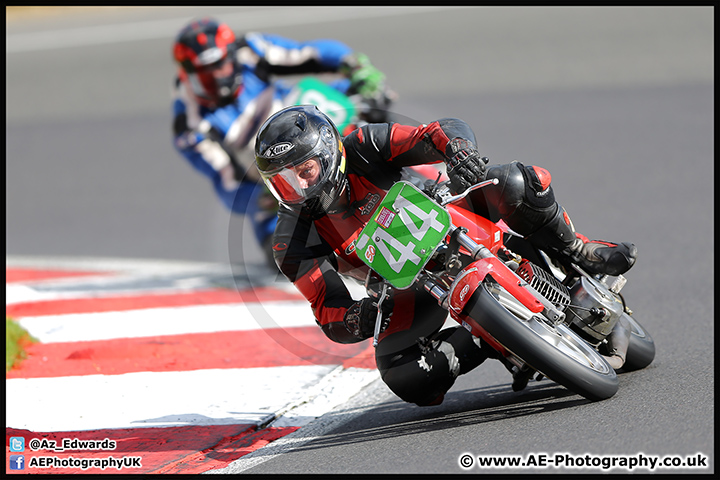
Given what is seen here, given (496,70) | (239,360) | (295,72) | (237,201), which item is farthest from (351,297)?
(496,70)

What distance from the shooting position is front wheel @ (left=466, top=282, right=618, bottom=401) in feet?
12.1

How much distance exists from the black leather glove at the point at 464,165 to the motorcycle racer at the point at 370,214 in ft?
0.05

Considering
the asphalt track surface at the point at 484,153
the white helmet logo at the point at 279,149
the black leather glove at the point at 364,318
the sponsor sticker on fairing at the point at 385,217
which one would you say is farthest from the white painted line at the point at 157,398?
the white helmet logo at the point at 279,149

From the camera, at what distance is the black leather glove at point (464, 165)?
389 cm

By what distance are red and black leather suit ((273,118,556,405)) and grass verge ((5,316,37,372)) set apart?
234cm

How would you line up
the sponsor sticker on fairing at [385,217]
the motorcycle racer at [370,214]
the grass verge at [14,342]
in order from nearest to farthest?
the sponsor sticker on fairing at [385,217]
the motorcycle racer at [370,214]
the grass verge at [14,342]

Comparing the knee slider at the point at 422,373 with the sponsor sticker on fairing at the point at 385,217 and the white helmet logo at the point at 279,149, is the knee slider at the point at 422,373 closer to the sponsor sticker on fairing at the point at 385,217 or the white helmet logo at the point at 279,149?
the sponsor sticker on fairing at the point at 385,217

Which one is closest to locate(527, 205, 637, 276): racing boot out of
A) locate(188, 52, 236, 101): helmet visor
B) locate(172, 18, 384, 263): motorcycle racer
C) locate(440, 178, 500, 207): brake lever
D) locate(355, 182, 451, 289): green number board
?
locate(440, 178, 500, 207): brake lever

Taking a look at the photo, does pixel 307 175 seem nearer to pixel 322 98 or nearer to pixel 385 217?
pixel 385 217

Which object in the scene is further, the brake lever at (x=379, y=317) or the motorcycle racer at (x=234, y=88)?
the motorcycle racer at (x=234, y=88)

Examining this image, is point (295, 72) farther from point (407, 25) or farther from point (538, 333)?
point (407, 25)

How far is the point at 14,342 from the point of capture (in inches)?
231

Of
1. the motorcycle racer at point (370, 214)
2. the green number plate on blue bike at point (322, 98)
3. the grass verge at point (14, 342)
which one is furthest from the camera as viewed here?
the green number plate on blue bike at point (322, 98)

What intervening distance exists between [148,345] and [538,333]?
3.03 metres
